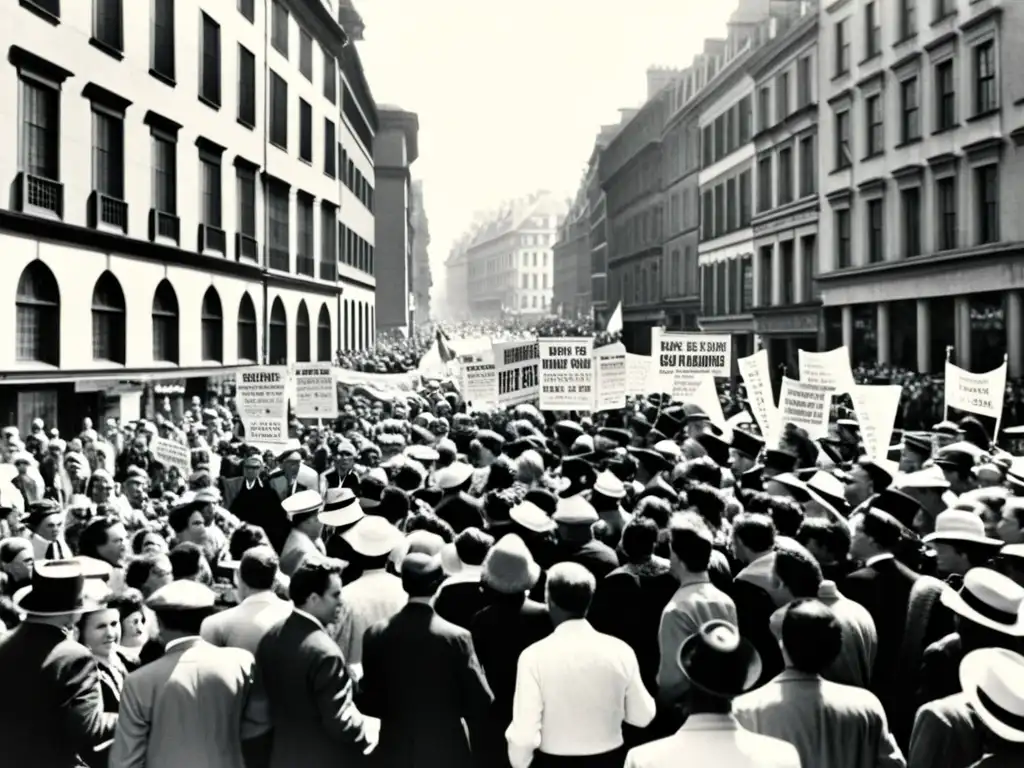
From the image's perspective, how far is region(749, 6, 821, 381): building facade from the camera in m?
41.8

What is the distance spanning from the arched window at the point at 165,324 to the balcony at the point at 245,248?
16.2 feet

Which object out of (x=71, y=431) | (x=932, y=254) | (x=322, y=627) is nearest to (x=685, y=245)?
(x=932, y=254)

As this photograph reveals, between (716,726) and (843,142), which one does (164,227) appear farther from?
(716,726)

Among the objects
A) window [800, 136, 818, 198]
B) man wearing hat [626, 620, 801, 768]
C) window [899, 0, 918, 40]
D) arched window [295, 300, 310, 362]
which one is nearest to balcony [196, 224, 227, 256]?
arched window [295, 300, 310, 362]

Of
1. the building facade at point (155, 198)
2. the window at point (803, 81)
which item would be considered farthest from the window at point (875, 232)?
the building facade at point (155, 198)

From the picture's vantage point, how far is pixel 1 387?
68.9 feet

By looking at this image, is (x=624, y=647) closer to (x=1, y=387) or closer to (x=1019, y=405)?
(x=1, y=387)

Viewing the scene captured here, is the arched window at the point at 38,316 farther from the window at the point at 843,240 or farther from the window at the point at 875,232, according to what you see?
the window at the point at 843,240

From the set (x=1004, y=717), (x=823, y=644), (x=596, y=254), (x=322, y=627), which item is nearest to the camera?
(x=1004, y=717)

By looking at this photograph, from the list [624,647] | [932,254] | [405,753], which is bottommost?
[405,753]

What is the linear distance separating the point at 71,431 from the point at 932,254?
23.3 m

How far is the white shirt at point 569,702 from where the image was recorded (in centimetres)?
497

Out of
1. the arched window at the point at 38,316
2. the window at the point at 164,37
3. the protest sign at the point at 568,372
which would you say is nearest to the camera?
the protest sign at the point at 568,372

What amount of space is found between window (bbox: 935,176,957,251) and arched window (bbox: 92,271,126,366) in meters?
22.1
